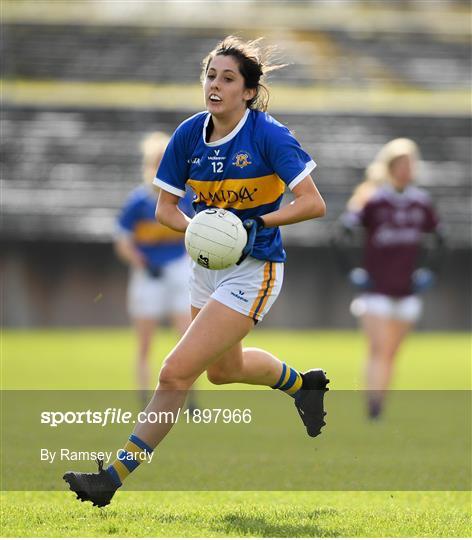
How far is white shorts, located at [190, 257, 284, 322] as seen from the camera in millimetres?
6289

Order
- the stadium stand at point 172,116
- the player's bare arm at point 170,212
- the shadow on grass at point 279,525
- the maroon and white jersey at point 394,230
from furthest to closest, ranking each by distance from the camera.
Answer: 1. the stadium stand at point 172,116
2. the maroon and white jersey at point 394,230
3. the player's bare arm at point 170,212
4. the shadow on grass at point 279,525

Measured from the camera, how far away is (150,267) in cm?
1111

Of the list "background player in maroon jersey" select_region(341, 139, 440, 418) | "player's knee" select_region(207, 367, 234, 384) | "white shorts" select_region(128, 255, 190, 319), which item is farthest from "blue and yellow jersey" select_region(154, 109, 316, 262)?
"white shorts" select_region(128, 255, 190, 319)

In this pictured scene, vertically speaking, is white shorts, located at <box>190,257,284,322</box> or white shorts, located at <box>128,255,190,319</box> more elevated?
white shorts, located at <box>190,257,284,322</box>

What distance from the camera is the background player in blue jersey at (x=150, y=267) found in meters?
10.9

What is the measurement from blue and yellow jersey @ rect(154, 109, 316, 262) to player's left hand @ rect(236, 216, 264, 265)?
0.20 meters

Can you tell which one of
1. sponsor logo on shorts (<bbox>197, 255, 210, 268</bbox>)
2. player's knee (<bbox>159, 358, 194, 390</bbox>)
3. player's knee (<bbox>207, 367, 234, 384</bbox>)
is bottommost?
player's knee (<bbox>207, 367, 234, 384</bbox>)

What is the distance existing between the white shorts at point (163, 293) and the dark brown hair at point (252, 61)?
15.0ft

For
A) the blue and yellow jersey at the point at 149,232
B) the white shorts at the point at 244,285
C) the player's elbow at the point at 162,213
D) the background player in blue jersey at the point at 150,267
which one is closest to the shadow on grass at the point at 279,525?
the white shorts at the point at 244,285

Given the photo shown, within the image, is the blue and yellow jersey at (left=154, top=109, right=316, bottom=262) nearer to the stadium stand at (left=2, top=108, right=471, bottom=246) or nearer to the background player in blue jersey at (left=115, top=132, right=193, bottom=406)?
the background player in blue jersey at (left=115, top=132, right=193, bottom=406)

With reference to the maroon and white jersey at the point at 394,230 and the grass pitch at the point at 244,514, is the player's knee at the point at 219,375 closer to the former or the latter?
the grass pitch at the point at 244,514

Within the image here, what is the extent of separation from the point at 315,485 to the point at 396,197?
4175mm

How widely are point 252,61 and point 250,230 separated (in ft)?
2.99

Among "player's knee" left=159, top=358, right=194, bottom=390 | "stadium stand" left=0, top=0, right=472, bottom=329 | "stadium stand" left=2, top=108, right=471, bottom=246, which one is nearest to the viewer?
"player's knee" left=159, top=358, right=194, bottom=390
